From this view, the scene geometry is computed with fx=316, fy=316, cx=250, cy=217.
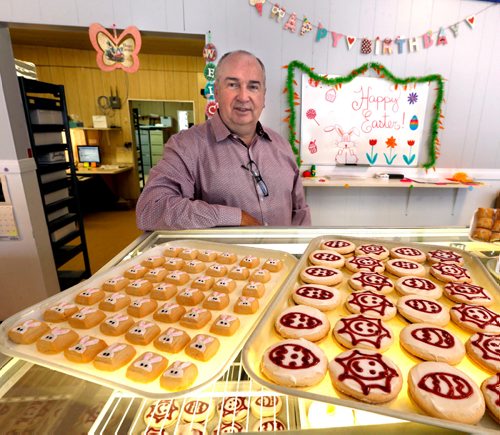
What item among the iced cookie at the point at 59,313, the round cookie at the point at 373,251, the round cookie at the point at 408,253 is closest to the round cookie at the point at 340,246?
the round cookie at the point at 373,251

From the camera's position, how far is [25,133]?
2.68m

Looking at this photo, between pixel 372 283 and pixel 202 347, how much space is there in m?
0.51

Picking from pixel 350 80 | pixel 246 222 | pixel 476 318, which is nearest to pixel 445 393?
pixel 476 318

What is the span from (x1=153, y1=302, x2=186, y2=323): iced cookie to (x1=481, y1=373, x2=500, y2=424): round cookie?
60cm

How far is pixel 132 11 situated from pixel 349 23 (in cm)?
209

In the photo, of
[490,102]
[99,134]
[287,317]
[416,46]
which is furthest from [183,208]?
[99,134]

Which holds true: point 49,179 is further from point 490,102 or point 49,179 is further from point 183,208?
point 490,102

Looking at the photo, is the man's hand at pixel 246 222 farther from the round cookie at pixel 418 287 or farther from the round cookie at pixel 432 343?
the round cookie at pixel 432 343

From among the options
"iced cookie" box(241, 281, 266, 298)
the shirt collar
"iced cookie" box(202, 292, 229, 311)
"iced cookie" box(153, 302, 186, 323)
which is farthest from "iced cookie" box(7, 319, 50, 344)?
the shirt collar

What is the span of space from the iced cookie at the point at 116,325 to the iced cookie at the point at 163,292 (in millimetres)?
112

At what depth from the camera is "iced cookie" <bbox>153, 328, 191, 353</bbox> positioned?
0.62 meters

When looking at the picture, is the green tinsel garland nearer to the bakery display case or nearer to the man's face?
the man's face

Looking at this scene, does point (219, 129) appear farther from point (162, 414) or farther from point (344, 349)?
point (162, 414)

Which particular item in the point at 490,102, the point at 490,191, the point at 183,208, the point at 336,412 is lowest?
the point at 490,191
